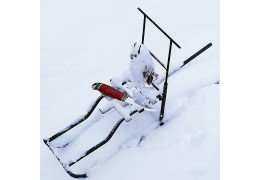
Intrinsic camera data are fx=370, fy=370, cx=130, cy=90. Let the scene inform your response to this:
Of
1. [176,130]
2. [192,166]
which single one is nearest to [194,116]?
[176,130]

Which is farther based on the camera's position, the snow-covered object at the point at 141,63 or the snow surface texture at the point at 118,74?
the snow surface texture at the point at 118,74

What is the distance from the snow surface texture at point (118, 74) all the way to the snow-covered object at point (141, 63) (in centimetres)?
69

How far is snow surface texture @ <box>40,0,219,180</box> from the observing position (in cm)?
436

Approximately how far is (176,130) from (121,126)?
729 mm

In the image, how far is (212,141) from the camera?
4352mm

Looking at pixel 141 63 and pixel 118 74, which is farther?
pixel 118 74

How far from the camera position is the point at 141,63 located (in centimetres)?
Answer: 432

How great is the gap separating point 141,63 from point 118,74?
153 cm

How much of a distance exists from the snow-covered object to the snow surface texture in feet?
2.25

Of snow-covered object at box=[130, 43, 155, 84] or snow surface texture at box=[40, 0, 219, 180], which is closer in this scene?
snow-covered object at box=[130, 43, 155, 84]

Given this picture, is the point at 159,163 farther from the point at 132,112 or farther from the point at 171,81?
the point at 171,81

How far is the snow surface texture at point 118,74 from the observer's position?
4.36 metres

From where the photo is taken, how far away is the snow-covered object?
14.0ft

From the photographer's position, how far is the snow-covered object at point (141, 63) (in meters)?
4.26
